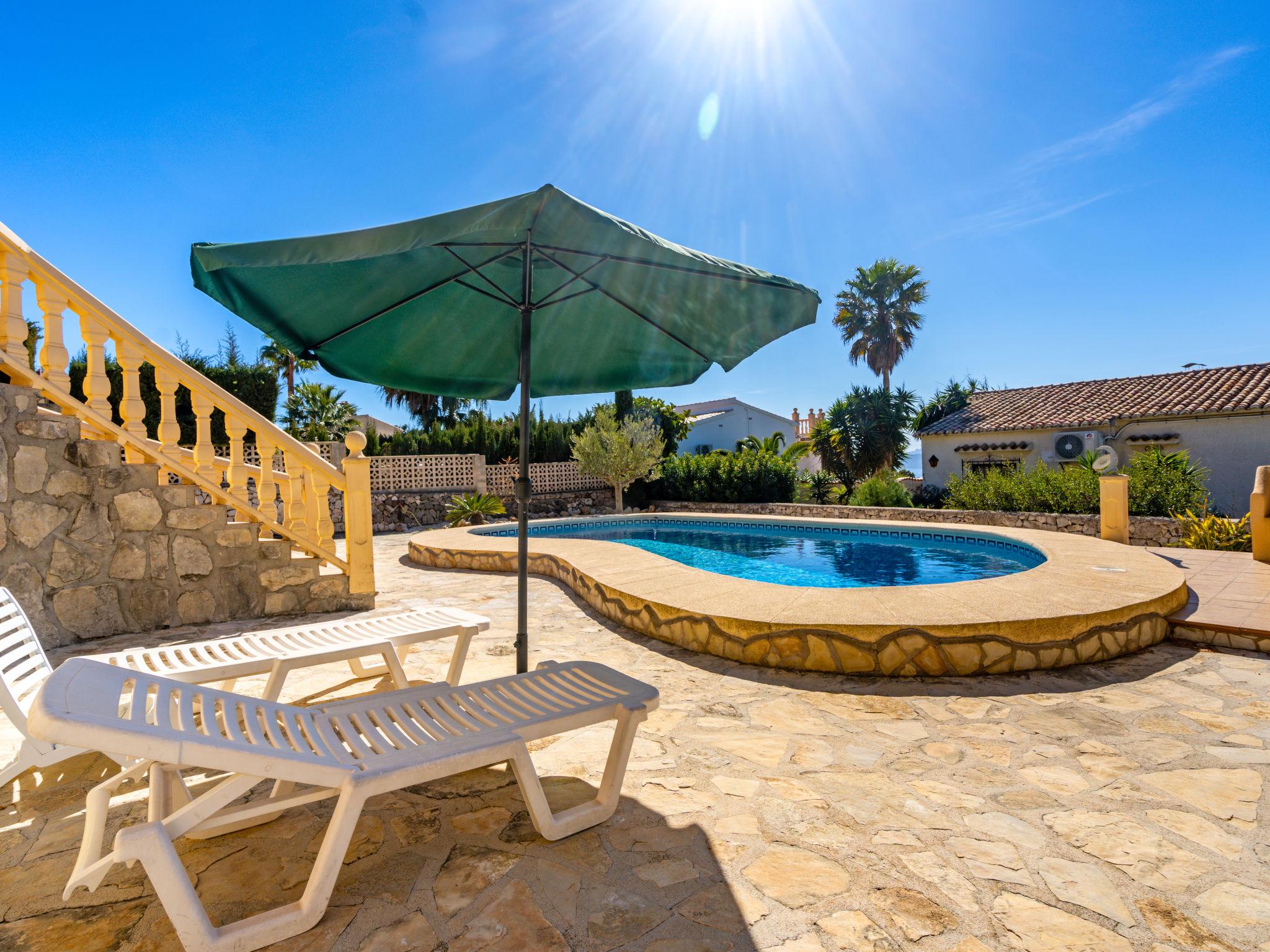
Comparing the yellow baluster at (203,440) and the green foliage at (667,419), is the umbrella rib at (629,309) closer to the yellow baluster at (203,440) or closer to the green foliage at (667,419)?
the yellow baluster at (203,440)

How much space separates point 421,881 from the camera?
1834 millimetres

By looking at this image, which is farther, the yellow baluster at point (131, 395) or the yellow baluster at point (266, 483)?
the yellow baluster at point (266, 483)

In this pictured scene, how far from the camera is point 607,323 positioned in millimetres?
3781

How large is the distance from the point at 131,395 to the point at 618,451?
44.5ft

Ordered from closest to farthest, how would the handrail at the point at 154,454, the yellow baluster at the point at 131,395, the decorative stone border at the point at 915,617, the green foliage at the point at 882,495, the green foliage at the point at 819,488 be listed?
the decorative stone border at the point at 915,617 < the handrail at the point at 154,454 < the yellow baluster at the point at 131,395 < the green foliage at the point at 882,495 < the green foliage at the point at 819,488

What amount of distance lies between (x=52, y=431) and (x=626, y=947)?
5.70m

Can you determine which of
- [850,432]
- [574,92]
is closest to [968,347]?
[850,432]

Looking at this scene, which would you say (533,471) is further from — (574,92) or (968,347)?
(968,347)

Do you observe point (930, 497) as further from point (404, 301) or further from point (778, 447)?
point (404, 301)

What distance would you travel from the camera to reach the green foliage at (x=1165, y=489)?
11.1 m

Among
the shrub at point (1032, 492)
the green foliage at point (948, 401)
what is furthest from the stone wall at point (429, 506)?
the green foliage at point (948, 401)

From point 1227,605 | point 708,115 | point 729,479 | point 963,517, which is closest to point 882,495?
point 963,517

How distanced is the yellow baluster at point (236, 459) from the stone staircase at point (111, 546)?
194mm

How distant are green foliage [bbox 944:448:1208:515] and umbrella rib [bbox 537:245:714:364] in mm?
11992
